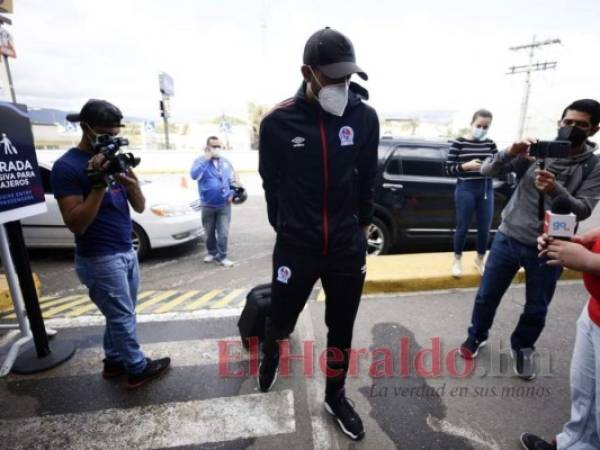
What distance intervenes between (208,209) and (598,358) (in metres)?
4.39

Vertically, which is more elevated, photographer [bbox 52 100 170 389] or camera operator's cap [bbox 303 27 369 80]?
camera operator's cap [bbox 303 27 369 80]

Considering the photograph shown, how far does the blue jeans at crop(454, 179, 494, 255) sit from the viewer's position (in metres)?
3.84

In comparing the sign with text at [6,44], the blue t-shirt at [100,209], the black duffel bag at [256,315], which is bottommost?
the black duffel bag at [256,315]

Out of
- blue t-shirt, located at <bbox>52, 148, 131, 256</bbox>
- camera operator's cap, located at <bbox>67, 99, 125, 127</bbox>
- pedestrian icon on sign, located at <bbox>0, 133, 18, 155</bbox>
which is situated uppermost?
camera operator's cap, located at <bbox>67, 99, 125, 127</bbox>

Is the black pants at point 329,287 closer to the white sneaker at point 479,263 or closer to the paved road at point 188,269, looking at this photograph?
the paved road at point 188,269

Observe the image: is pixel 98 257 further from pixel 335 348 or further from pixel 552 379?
pixel 552 379

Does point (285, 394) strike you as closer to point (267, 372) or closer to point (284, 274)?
point (267, 372)

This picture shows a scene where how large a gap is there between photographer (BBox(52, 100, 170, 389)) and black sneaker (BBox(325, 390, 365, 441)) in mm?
1379

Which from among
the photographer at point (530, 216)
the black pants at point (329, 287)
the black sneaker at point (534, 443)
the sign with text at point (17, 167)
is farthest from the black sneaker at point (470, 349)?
the sign with text at point (17, 167)

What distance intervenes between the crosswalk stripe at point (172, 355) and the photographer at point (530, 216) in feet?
6.40

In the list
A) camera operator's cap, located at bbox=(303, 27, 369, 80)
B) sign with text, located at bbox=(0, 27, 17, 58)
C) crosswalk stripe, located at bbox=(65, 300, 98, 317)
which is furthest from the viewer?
crosswalk stripe, located at bbox=(65, 300, 98, 317)

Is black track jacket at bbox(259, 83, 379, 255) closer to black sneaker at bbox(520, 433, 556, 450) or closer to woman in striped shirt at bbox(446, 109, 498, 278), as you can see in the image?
black sneaker at bbox(520, 433, 556, 450)

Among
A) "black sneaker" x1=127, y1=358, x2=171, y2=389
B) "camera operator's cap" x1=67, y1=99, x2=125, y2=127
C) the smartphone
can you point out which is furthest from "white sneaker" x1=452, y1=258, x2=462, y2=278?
"camera operator's cap" x1=67, y1=99, x2=125, y2=127

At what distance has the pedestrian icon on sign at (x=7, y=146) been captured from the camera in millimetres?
2418
